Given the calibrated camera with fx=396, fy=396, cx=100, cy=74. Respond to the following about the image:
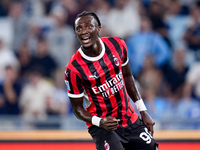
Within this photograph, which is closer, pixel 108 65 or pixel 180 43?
pixel 108 65

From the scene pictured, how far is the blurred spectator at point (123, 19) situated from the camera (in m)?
6.66

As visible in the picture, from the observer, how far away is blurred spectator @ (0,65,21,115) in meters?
6.08

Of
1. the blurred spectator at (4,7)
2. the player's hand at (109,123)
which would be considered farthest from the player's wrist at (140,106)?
the blurred spectator at (4,7)

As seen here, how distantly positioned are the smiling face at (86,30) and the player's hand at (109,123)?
0.57m

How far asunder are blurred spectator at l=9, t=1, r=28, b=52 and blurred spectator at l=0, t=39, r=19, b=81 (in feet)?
0.59

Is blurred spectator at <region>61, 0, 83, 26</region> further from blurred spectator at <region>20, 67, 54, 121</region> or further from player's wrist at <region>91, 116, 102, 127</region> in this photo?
player's wrist at <region>91, 116, 102, 127</region>

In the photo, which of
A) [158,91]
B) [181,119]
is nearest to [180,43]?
[158,91]

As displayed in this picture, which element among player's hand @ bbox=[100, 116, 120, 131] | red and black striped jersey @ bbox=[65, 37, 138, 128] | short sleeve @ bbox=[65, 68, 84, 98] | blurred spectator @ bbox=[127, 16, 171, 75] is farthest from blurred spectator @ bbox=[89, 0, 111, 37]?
player's hand @ bbox=[100, 116, 120, 131]

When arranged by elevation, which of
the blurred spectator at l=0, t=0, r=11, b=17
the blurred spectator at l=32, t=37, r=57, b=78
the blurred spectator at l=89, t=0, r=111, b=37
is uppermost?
the blurred spectator at l=0, t=0, r=11, b=17

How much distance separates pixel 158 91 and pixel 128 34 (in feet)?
4.06

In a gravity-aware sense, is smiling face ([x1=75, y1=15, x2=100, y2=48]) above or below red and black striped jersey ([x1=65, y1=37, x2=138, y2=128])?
above

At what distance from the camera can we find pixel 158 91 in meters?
5.87

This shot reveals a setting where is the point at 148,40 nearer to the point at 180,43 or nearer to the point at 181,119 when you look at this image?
the point at 180,43

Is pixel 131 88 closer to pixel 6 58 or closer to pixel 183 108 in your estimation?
pixel 183 108
